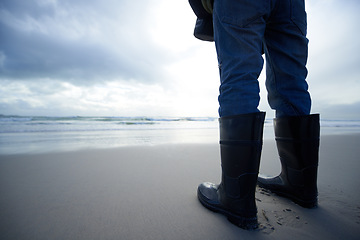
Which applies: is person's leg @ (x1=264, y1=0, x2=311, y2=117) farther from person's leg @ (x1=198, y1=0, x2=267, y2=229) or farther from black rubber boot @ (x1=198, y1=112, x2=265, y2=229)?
black rubber boot @ (x1=198, y1=112, x2=265, y2=229)

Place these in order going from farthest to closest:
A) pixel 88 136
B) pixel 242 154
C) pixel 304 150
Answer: pixel 88 136, pixel 304 150, pixel 242 154

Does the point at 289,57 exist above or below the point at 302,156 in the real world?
above

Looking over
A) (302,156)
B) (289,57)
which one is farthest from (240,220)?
(289,57)

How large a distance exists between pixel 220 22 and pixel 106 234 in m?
0.96

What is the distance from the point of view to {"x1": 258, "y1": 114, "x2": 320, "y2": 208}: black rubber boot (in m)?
0.74

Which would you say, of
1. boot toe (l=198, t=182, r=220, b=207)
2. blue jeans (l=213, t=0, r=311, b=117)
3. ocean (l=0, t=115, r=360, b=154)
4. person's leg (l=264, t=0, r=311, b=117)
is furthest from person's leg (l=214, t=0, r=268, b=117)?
ocean (l=0, t=115, r=360, b=154)

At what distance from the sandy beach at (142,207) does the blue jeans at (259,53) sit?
17.9 inches

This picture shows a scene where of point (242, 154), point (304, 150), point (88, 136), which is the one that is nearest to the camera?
point (242, 154)

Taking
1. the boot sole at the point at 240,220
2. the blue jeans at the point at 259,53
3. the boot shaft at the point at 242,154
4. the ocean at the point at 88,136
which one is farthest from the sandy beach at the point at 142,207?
the ocean at the point at 88,136

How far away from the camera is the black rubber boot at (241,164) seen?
616 mm

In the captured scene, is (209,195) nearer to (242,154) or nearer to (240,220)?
(240,220)

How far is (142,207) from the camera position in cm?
76

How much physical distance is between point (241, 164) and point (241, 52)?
1.52 feet

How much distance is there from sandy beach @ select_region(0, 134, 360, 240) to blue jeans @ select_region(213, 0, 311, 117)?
1.49 ft
